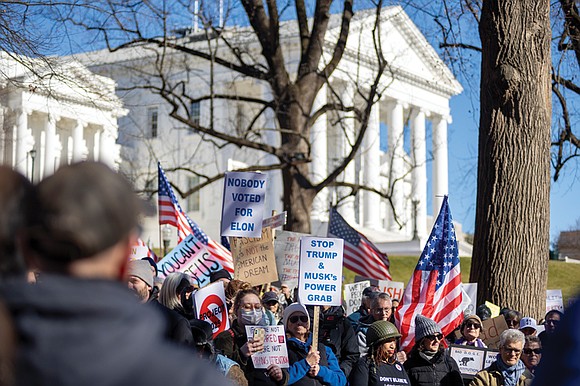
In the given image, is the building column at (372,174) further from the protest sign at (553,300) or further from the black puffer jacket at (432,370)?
the black puffer jacket at (432,370)

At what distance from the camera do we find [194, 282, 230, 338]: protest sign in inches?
336

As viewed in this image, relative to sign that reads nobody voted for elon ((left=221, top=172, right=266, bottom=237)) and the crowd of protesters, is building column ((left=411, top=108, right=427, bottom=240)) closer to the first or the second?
sign that reads nobody voted for elon ((left=221, top=172, right=266, bottom=237))

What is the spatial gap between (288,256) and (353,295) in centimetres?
113

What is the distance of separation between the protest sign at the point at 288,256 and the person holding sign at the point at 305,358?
5.75 meters

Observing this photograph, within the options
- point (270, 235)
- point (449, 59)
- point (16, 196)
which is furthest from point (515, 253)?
point (16, 196)

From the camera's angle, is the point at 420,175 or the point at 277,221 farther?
the point at 420,175

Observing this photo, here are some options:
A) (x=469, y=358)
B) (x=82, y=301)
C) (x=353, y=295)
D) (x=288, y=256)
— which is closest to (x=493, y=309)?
(x=353, y=295)

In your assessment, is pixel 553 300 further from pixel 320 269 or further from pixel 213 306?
pixel 213 306

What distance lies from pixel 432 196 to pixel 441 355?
231 ft

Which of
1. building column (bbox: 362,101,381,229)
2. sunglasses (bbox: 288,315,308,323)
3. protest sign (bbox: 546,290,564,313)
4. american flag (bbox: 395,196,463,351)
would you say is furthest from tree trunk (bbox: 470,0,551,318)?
building column (bbox: 362,101,381,229)

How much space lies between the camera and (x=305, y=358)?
8.16 m

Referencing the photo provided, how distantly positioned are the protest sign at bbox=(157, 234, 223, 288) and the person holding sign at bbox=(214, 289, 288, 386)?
15.2ft

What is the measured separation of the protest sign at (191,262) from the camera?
1293 cm

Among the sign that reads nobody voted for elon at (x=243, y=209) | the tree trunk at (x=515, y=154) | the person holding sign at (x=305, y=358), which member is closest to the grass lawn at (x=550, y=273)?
the tree trunk at (x=515, y=154)
